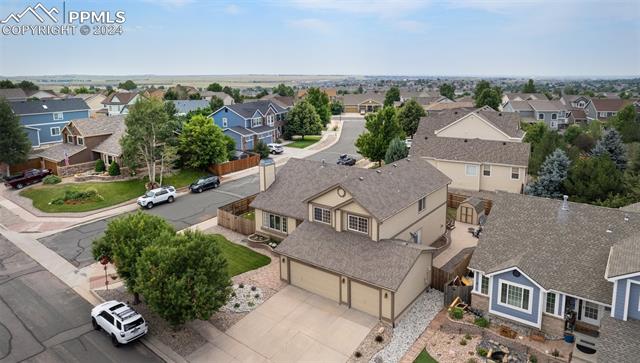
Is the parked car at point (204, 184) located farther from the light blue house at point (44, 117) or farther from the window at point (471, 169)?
the light blue house at point (44, 117)

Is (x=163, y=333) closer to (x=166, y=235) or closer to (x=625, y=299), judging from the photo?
(x=166, y=235)

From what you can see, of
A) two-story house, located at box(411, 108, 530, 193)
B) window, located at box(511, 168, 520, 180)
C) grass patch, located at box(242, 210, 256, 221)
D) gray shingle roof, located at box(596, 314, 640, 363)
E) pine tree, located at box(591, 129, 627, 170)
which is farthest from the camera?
pine tree, located at box(591, 129, 627, 170)

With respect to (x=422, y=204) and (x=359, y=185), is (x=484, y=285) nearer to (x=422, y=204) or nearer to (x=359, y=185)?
(x=422, y=204)

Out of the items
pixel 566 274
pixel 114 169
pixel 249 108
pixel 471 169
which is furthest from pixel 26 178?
pixel 566 274

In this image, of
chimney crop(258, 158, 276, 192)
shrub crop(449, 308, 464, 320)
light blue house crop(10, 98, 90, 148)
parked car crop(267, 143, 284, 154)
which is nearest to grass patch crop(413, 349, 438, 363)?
shrub crop(449, 308, 464, 320)

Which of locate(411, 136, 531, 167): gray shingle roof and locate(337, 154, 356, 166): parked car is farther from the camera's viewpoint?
locate(337, 154, 356, 166): parked car

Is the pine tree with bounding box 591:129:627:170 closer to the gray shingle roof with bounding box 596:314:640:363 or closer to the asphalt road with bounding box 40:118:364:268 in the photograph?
the gray shingle roof with bounding box 596:314:640:363

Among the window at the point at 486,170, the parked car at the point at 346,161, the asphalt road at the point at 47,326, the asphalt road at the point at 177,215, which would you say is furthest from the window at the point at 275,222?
the parked car at the point at 346,161
